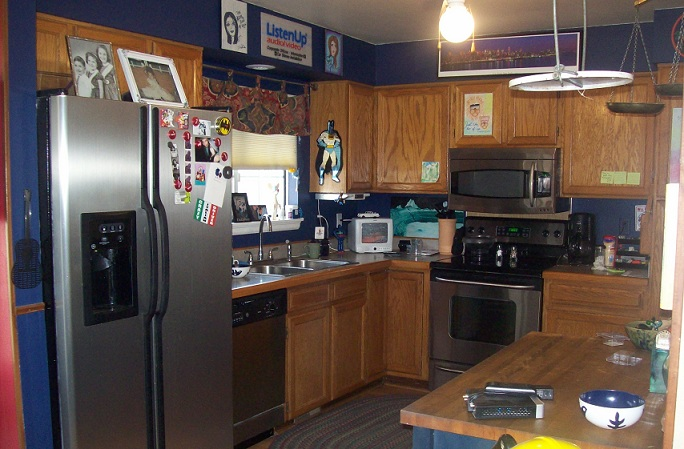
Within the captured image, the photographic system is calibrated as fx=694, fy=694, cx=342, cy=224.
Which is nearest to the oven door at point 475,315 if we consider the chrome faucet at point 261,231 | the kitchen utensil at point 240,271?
the chrome faucet at point 261,231

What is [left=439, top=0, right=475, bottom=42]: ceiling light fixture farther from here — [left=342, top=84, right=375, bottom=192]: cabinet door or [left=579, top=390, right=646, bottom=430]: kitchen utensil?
[left=342, top=84, right=375, bottom=192]: cabinet door

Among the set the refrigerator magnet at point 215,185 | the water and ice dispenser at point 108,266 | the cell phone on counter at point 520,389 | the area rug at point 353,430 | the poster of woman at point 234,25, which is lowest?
the area rug at point 353,430

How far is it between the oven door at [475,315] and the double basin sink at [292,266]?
2.33ft

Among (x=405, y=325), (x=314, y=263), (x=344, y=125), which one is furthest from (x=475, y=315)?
(x=344, y=125)

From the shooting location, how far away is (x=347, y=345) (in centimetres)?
453

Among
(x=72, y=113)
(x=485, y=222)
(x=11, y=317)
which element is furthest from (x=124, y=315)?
(x=485, y=222)

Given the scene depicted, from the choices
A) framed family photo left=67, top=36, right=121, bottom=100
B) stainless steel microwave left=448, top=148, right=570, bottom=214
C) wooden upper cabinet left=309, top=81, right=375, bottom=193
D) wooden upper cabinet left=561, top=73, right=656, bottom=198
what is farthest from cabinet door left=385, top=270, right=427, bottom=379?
framed family photo left=67, top=36, right=121, bottom=100

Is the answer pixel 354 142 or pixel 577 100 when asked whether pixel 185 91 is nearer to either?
pixel 354 142

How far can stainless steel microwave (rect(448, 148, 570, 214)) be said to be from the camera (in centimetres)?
465

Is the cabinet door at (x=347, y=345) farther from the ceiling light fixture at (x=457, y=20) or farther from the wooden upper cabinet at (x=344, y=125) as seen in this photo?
the ceiling light fixture at (x=457, y=20)

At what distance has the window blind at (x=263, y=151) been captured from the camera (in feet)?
14.6

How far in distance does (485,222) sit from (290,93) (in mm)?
1723

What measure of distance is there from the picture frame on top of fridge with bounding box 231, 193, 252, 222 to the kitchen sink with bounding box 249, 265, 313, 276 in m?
0.33

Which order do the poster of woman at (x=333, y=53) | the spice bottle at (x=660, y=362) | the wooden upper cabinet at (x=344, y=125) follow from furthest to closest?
the wooden upper cabinet at (x=344, y=125), the poster of woman at (x=333, y=53), the spice bottle at (x=660, y=362)
